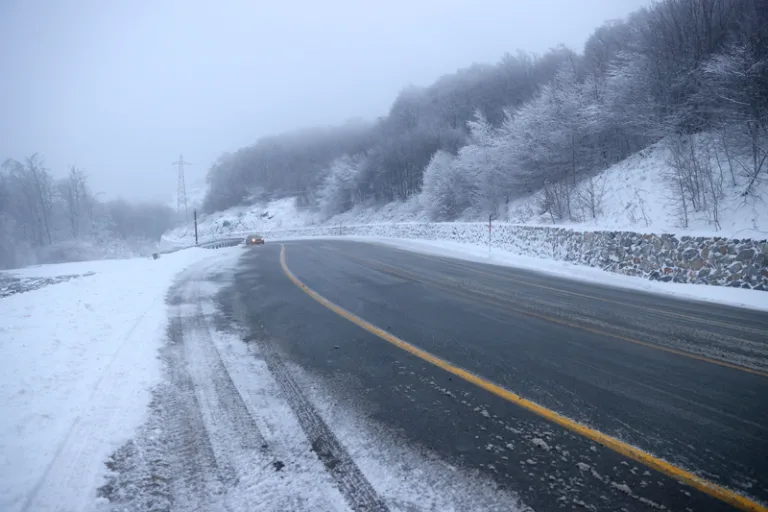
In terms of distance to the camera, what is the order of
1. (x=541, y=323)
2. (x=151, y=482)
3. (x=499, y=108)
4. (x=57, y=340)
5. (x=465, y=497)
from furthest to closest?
(x=499, y=108) < (x=541, y=323) < (x=57, y=340) < (x=151, y=482) < (x=465, y=497)

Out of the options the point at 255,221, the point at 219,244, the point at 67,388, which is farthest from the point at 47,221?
the point at 67,388

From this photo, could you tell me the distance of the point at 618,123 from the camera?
2395cm

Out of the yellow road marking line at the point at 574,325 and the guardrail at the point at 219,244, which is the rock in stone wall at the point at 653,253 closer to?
the yellow road marking line at the point at 574,325

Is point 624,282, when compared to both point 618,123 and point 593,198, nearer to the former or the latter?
point 593,198

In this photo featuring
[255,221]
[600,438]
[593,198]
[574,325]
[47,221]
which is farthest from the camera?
[255,221]

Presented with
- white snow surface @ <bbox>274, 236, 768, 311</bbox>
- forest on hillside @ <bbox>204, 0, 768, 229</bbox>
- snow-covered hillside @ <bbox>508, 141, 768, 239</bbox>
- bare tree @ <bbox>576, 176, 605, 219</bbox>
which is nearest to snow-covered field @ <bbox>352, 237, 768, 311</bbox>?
white snow surface @ <bbox>274, 236, 768, 311</bbox>

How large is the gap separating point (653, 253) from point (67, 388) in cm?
1443

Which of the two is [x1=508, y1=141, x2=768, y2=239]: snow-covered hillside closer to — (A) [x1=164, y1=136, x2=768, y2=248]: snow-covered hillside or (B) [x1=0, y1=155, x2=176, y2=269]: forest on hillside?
(A) [x1=164, y1=136, x2=768, y2=248]: snow-covered hillside

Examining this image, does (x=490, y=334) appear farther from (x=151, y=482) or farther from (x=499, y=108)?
(x=499, y=108)

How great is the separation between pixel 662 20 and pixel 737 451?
26.0 meters

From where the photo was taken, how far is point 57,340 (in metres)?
6.02

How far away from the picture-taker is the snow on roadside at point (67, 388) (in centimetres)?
299

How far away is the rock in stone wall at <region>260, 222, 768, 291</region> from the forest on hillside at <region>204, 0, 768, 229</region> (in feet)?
10.1

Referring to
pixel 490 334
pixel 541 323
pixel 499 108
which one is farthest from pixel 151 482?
pixel 499 108
